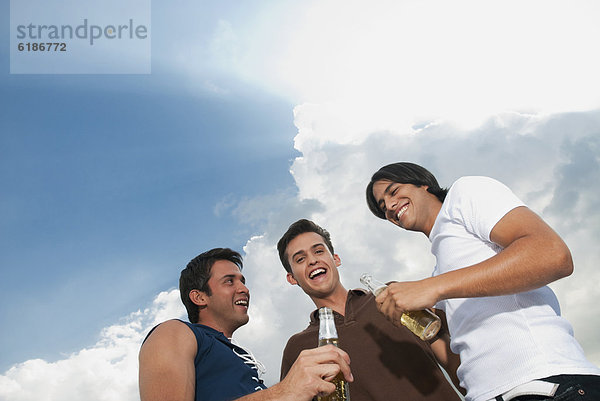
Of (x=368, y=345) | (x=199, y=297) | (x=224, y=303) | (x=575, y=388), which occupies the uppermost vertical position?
(x=199, y=297)

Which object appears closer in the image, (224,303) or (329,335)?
(329,335)

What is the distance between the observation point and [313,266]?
500cm

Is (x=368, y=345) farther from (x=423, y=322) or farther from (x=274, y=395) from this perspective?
(x=274, y=395)

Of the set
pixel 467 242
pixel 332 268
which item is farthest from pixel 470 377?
pixel 332 268

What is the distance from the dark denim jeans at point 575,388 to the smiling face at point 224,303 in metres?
3.18

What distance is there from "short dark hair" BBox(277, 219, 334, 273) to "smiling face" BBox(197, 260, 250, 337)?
763 millimetres

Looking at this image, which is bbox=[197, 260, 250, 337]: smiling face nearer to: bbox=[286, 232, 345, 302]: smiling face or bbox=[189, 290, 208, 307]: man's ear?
bbox=[189, 290, 208, 307]: man's ear

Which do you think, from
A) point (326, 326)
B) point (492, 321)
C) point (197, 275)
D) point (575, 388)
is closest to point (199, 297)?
point (197, 275)

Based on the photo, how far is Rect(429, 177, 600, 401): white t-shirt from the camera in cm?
204

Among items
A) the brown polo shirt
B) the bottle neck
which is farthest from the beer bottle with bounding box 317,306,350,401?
the brown polo shirt

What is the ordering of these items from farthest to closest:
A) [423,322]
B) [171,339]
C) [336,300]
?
[336,300] < [423,322] < [171,339]

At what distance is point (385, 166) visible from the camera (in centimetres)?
377

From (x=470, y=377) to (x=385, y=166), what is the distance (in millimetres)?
1960

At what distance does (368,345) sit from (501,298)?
1984mm
